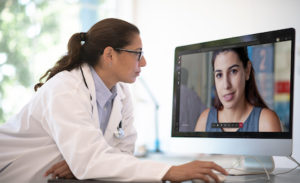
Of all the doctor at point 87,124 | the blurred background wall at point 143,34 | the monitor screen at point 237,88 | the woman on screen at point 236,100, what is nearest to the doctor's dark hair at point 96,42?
the doctor at point 87,124

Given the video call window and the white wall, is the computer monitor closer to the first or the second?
the video call window

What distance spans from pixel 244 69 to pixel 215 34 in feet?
5.68

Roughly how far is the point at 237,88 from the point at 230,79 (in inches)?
2.1

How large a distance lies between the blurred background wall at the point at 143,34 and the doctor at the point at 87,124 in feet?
5.56

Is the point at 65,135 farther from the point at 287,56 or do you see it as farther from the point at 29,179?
the point at 287,56

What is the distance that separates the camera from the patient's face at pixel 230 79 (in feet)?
4.00

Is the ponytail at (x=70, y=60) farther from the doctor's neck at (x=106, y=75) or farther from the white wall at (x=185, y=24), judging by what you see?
the white wall at (x=185, y=24)

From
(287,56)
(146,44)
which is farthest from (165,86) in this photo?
(287,56)

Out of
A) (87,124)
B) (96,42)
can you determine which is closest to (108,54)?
(96,42)

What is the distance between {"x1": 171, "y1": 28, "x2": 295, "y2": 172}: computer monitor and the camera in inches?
44.1

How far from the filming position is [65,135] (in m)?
0.89

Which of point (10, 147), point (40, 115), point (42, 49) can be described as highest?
point (42, 49)

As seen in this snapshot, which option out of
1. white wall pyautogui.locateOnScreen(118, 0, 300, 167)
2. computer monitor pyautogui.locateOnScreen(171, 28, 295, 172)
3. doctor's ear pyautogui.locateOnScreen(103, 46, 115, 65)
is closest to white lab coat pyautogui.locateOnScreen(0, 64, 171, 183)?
doctor's ear pyautogui.locateOnScreen(103, 46, 115, 65)

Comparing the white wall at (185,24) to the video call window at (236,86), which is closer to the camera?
the video call window at (236,86)
